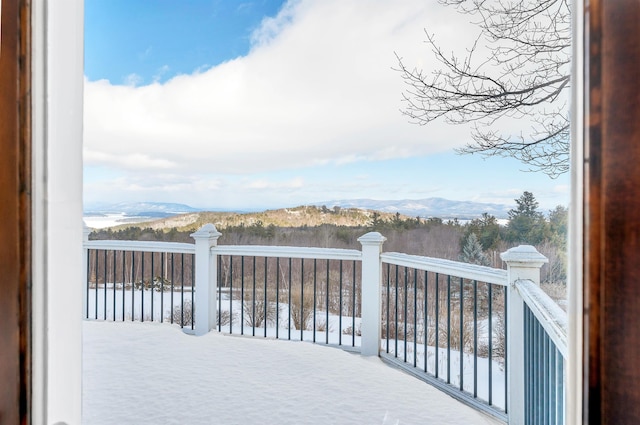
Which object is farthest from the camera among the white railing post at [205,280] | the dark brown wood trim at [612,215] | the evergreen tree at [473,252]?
the white railing post at [205,280]

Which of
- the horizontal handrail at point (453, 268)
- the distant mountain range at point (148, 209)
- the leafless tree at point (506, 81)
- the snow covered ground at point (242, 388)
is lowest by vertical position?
the snow covered ground at point (242, 388)

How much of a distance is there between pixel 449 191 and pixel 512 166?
75cm

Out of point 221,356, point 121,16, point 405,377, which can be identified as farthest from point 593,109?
point 121,16

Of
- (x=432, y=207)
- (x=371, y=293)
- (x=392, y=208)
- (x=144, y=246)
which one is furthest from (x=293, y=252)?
(x=144, y=246)

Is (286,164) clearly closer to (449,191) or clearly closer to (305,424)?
(449,191)

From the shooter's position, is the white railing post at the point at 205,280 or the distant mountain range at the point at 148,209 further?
the distant mountain range at the point at 148,209

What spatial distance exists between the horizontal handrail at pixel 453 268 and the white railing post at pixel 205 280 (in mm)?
1495

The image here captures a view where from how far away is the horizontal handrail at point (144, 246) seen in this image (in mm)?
3338

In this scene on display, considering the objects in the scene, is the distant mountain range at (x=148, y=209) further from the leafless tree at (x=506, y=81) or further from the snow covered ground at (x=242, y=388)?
the leafless tree at (x=506, y=81)

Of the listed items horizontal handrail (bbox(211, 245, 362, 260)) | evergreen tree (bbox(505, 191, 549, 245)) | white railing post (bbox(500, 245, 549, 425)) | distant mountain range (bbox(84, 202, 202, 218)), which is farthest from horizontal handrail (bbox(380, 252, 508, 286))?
distant mountain range (bbox(84, 202, 202, 218))

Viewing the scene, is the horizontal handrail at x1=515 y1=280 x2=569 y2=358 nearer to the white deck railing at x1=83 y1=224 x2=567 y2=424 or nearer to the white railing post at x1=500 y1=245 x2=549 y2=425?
the white deck railing at x1=83 y1=224 x2=567 y2=424

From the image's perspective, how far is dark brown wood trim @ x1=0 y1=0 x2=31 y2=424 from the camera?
0.59 meters

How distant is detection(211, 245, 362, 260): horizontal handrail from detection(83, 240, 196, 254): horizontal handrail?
11.4 inches

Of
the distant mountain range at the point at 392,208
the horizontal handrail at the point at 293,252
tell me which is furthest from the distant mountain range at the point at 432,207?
the horizontal handrail at the point at 293,252
